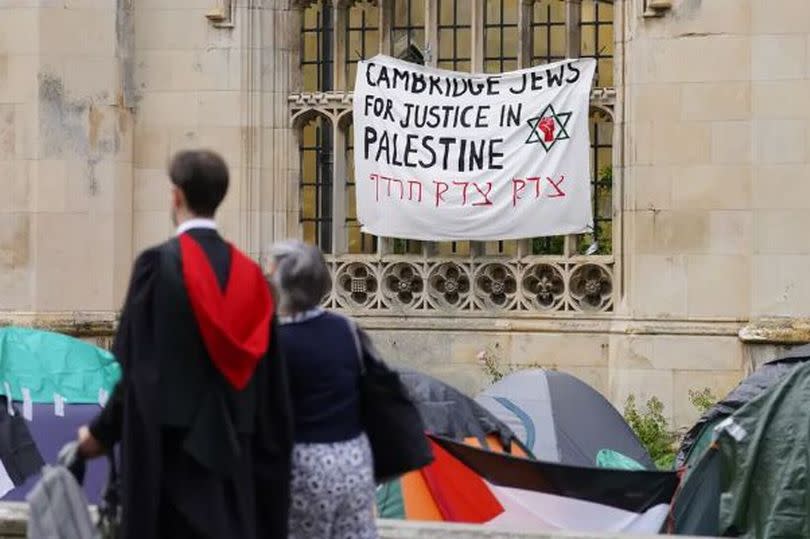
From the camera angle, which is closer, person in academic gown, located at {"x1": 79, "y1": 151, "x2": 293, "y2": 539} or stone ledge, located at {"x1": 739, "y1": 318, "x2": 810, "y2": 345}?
person in academic gown, located at {"x1": 79, "y1": 151, "x2": 293, "y2": 539}

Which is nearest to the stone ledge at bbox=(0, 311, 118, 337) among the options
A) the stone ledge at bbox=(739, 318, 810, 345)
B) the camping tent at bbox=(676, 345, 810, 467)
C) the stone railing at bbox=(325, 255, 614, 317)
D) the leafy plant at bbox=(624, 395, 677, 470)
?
the stone railing at bbox=(325, 255, 614, 317)

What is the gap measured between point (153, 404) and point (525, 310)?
29.2 feet

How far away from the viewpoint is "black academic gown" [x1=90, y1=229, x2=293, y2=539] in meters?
5.77

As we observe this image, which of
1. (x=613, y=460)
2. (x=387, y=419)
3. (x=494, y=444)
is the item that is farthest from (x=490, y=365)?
(x=387, y=419)

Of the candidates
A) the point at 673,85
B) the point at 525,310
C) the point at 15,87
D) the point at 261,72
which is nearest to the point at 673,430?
the point at 525,310

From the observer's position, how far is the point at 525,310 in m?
14.5

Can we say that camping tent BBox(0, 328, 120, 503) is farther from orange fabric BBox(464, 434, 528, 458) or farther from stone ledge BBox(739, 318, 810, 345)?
stone ledge BBox(739, 318, 810, 345)

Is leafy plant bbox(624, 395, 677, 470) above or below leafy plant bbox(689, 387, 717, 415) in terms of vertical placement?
below

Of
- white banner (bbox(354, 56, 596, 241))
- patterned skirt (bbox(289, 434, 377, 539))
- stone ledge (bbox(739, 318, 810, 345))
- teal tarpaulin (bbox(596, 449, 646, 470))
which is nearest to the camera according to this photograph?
patterned skirt (bbox(289, 434, 377, 539))

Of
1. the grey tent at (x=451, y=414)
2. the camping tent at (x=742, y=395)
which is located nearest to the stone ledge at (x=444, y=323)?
the camping tent at (x=742, y=395)

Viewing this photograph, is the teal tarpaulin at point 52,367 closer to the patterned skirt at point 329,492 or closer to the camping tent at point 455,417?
the camping tent at point 455,417

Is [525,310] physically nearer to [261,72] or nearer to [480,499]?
[261,72]

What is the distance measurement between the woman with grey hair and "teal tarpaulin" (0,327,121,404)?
4.98 m

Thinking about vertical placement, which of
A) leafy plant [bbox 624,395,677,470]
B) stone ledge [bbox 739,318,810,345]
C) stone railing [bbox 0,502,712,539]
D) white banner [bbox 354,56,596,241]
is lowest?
leafy plant [bbox 624,395,677,470]
